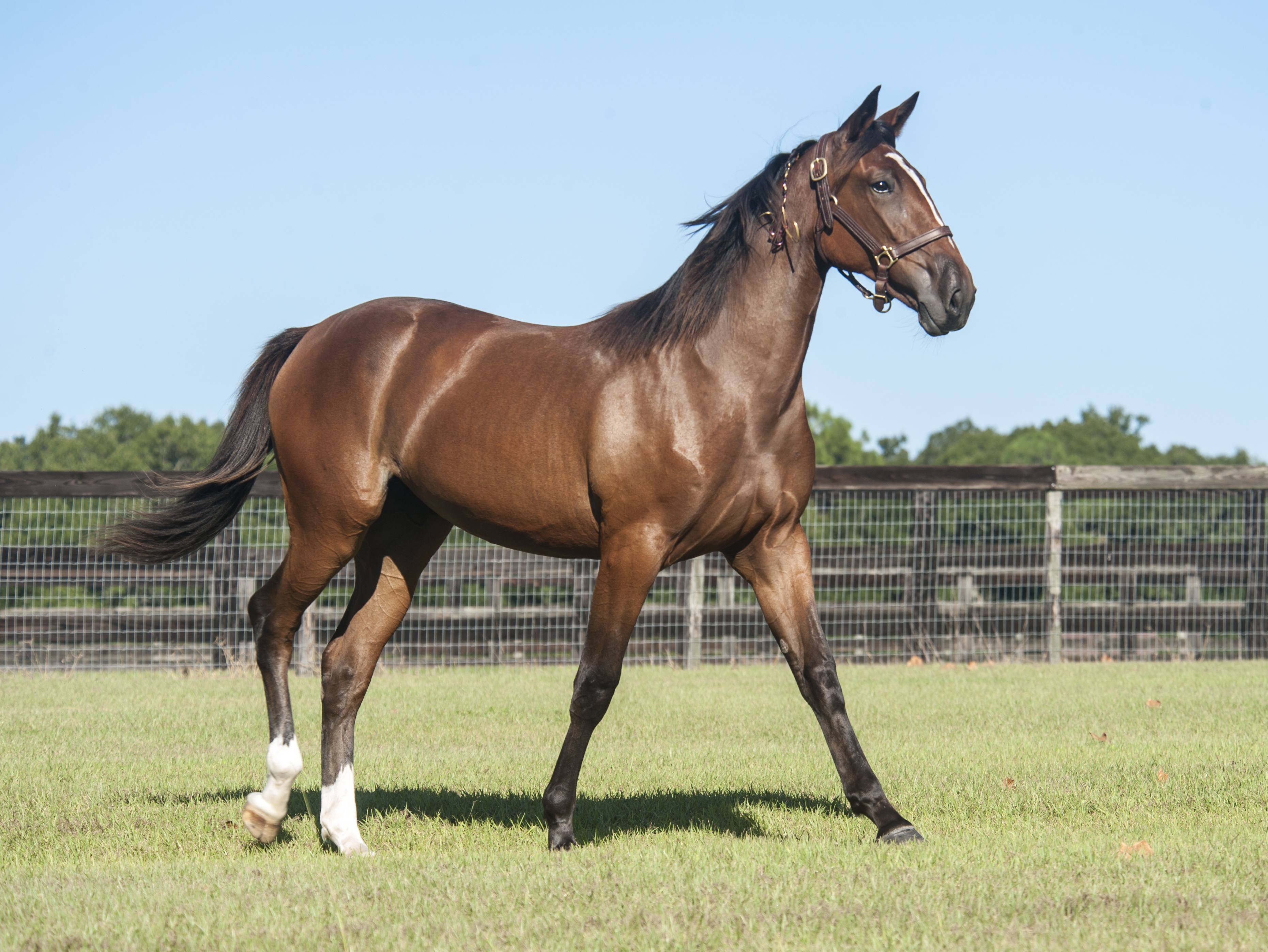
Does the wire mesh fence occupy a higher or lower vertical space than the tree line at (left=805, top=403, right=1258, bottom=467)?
lower

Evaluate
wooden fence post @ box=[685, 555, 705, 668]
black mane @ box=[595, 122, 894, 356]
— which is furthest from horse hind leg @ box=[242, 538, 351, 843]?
wooden fence post @ box=[685, 555, 705, 668]

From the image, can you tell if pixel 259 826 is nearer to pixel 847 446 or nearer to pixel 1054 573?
pixel 1054 573

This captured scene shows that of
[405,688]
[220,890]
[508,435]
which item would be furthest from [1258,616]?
[220,890]

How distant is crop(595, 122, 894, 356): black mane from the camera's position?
4160mm

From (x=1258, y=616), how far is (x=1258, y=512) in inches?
39.4

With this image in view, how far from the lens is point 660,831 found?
4367 millimetres

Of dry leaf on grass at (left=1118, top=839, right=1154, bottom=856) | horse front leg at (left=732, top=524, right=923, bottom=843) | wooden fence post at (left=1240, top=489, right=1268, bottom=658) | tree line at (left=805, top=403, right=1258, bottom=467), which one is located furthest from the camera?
tree line at (left=805, top=403, right=1258, bottom=467)

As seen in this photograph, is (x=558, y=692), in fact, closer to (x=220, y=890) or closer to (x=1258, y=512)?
(x=220, y=890)

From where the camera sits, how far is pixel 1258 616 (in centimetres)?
1152

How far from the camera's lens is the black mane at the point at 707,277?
4.16 metres

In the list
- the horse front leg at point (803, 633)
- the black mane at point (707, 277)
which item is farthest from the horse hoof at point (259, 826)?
the black mane at point (707, 277)

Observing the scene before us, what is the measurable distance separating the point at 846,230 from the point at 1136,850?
218 centimetres

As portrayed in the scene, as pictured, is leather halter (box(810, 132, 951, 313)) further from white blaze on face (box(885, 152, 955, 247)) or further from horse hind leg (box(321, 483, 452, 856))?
horse hind leg (box(321, 483, 452, 856))

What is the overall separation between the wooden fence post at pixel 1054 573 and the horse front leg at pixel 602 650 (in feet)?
27.1
